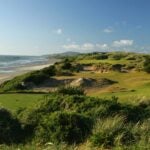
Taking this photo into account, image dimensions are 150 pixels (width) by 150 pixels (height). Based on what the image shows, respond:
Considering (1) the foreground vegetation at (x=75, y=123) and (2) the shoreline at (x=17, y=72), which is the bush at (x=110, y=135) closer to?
(1) the foreground vegetation at (x=75, y=123)

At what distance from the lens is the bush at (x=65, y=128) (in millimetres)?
13594

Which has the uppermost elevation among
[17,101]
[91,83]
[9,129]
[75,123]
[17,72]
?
[75,123]

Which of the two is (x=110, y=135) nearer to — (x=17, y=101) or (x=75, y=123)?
(x=75, y=123)

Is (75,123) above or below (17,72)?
above

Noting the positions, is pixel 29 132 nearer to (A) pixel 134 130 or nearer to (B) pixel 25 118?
(B) pixel 25 118

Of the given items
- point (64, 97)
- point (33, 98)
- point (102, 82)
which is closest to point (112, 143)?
point (64, 97)

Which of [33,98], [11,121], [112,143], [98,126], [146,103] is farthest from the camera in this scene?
[33,98]

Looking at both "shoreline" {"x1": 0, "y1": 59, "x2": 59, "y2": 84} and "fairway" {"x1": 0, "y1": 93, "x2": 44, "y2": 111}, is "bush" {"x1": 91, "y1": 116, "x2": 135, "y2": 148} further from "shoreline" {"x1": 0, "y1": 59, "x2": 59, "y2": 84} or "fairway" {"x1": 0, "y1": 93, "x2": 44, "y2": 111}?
"shoreline" {"x1": 0, "y1": 59, "x2": 59, "y2": 84}

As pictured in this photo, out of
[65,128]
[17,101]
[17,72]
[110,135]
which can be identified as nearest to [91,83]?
[17,101]

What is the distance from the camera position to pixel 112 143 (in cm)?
1143

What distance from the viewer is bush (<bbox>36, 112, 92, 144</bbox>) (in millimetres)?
13594

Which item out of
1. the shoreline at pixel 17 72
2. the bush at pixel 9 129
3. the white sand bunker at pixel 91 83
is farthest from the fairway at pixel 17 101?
the shoreline at pixel 17 72

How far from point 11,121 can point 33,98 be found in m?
6.02

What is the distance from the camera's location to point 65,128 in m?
13.8
